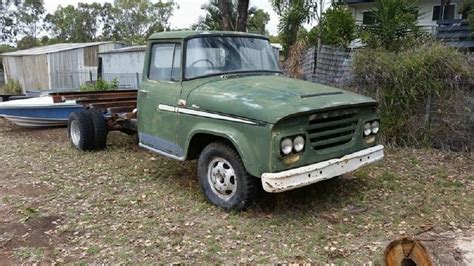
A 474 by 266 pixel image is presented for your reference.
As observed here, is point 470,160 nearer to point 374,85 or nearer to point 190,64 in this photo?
point 374,85

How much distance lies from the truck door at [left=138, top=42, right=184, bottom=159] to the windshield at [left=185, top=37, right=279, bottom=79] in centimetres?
20

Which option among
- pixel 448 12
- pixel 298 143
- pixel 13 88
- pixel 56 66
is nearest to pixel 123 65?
pixel 56 66

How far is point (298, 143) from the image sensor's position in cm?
417

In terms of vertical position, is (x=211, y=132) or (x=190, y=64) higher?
(x=190, y=64)

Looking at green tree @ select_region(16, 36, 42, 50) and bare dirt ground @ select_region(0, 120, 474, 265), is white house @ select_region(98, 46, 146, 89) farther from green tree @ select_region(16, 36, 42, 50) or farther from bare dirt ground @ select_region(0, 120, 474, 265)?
green tree @ select_region(16, 36, 42, 50)

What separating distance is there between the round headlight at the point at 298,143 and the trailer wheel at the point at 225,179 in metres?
0.58

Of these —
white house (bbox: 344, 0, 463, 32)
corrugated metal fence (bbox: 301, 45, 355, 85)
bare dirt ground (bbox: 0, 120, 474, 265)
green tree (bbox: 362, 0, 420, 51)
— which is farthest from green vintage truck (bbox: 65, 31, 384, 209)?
white house (bbox: 344, 0, 463, 32)

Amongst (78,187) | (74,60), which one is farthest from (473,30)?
(74,60)

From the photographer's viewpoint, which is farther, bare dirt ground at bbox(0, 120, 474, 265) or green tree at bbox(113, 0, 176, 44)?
green tree at bbox(113, 0, 176, 44)

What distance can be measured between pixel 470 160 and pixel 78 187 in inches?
231

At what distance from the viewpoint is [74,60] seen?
2550cm

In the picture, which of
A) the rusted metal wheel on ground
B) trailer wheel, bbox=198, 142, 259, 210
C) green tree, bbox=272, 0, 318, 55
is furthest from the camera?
green tree, bbox=272, 0, 318, 55

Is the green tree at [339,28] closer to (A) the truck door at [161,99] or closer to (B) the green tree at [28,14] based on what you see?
(A) the truck door at [161,99]

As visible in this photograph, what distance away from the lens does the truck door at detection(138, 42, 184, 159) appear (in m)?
5.28
